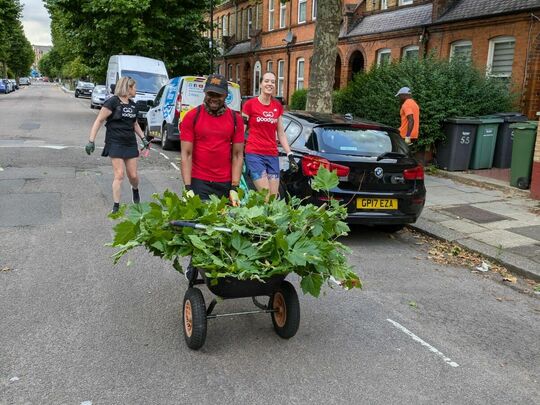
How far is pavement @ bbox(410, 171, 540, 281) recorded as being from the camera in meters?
6.73

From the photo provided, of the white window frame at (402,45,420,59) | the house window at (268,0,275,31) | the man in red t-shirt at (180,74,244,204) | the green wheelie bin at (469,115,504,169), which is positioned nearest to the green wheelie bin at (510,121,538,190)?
the green wheelie bin at (469,115,504,169)

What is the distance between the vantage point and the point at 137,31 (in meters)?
25.4

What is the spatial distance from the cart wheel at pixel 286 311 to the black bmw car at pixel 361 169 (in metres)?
2.58

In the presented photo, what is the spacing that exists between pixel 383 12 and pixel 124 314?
20.6 metres

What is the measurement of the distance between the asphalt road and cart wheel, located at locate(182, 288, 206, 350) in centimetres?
11

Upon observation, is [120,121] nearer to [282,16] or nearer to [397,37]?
[397,37]

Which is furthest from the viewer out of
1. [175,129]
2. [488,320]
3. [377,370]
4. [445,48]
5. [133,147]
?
[445,48]

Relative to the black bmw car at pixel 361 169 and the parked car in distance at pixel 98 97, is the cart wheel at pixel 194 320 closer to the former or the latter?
the black bmw car at pixel 361 169

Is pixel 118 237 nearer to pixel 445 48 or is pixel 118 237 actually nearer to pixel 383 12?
pixel 445 48

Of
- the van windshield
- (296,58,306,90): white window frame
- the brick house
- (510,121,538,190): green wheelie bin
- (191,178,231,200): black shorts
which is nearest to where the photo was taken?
(191,178,231,200): black shorts

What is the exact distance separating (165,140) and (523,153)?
9.26m

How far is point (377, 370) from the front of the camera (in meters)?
3.72

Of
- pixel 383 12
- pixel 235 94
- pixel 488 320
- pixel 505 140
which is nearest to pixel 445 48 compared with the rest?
pixel 383 12

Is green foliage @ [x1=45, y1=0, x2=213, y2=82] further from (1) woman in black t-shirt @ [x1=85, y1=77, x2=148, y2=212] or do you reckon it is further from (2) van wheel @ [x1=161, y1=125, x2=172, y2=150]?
(1) woman in black t-shirt @ [x1=85, y1=77, x2=148, y2=212]
